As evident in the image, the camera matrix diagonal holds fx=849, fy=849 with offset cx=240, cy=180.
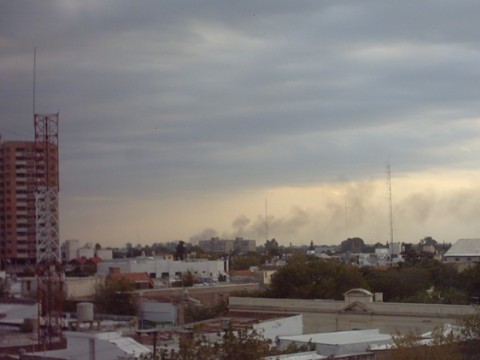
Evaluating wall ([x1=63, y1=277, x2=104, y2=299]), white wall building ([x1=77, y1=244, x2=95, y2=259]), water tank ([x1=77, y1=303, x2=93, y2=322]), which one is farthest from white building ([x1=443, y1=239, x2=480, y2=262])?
water tank ([x1=77, y1=303, x2=93, y2=322])

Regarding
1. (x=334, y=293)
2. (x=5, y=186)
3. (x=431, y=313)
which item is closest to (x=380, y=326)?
(x=431, y=313)

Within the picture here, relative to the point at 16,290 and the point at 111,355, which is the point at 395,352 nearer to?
the point at 111,355

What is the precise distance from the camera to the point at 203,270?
243 ft

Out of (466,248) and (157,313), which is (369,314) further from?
(466,248)

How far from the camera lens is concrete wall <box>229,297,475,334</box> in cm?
3375

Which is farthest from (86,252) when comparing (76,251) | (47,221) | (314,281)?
(47,221)

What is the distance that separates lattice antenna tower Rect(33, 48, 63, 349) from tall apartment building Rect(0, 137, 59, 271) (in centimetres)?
394

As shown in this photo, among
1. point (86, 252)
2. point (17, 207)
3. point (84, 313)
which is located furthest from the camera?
point (86, 252)

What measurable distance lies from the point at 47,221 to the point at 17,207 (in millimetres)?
9709

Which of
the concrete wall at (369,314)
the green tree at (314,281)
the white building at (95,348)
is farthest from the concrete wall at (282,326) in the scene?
the green tree at (314,281)

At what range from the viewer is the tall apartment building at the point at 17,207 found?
43531mm

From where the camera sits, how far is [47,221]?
35.9 m

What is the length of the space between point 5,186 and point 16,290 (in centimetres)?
750

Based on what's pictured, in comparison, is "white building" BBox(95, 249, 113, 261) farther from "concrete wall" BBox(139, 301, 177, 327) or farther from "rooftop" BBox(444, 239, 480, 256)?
"concrete wall" BBox(139, 301, 177, 327)
